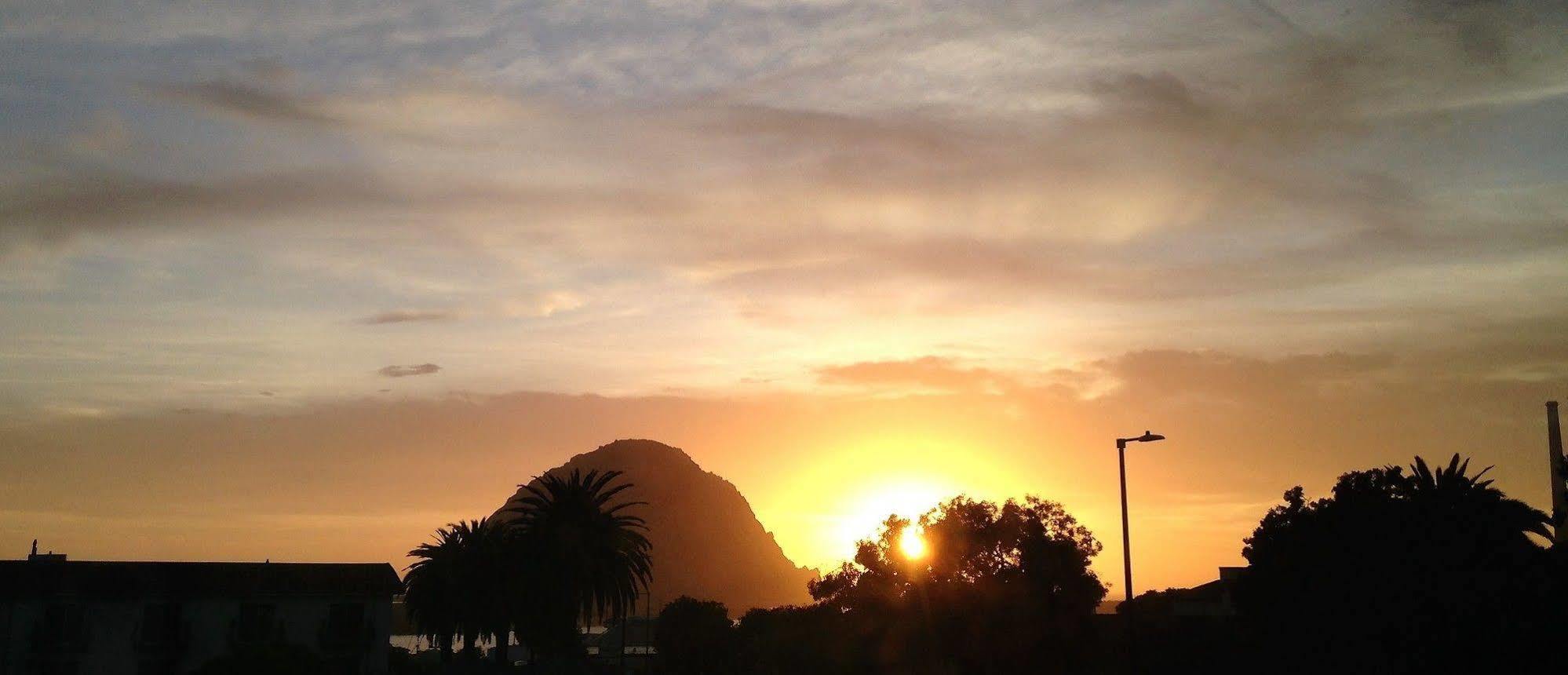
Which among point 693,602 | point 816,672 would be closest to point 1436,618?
point 816,672

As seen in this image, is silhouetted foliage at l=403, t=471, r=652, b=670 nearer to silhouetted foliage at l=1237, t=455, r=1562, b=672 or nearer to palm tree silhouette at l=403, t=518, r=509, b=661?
palm tree silhouette at l=403, t=518, r=509, b=661

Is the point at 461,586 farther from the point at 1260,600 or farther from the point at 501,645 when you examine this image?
the point at 1260,600

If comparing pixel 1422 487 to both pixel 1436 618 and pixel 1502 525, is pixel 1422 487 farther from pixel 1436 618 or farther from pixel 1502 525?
pixel 1436 618

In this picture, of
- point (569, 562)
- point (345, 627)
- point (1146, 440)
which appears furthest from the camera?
point (345, 627)

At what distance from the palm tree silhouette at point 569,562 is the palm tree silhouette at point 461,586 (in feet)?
7.80

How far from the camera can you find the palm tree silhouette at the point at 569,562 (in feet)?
220

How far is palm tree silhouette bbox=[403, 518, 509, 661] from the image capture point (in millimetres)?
71688

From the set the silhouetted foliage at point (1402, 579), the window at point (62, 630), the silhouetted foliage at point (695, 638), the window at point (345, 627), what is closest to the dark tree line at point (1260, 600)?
the silhouetted foliage at point (1402, 579)

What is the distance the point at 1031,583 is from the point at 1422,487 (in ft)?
73.4

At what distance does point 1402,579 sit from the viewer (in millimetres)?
49281

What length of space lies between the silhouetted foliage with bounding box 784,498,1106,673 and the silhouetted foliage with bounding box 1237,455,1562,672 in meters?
13.3

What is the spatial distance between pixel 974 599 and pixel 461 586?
31602mm

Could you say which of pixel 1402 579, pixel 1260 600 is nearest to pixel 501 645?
pixel 1260 600

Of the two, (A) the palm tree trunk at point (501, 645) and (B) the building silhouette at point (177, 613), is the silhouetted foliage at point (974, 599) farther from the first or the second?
(B) the building silhouette at point (177, 613)
